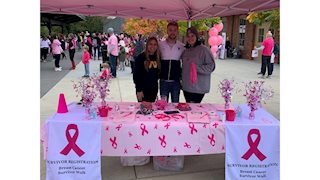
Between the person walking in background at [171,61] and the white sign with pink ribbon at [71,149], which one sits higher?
the person walking in background at [171,61]

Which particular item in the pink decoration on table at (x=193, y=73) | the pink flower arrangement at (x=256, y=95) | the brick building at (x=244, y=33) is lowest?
the pink flower arrangement at (x=256, y=95)

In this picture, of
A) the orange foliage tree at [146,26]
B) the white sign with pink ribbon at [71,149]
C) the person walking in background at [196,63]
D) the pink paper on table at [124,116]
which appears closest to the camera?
the white sign with pink ribbon at [71,149]

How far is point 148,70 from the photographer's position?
3.92 m

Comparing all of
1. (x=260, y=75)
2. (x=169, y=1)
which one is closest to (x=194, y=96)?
(x=169, y=1)

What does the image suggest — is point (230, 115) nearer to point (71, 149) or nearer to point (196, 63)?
point (196, 63)

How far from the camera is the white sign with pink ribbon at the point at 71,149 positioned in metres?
2.98

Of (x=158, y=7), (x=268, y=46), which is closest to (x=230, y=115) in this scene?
(x=158, y=7)

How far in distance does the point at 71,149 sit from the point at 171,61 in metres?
1.79

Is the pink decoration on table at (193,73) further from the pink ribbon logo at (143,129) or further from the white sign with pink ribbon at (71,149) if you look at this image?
the white sign with pink ribbon at (71,149)

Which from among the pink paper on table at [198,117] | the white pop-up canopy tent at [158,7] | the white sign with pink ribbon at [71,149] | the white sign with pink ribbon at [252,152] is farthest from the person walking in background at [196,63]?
the white sign with pink ribbon at [71,149]

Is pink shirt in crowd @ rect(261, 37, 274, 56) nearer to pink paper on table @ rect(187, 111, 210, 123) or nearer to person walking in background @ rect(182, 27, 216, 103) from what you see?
person walking in background @ rect(182, 27, 216, 103)

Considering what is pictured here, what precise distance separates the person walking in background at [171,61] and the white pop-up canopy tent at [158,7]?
3.27 feet

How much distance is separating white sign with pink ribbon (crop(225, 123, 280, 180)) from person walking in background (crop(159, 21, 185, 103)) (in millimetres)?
1316

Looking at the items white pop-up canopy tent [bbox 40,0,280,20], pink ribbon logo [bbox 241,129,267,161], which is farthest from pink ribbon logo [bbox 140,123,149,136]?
white pop-up canopy tent [bbox 40,0,280,20]
